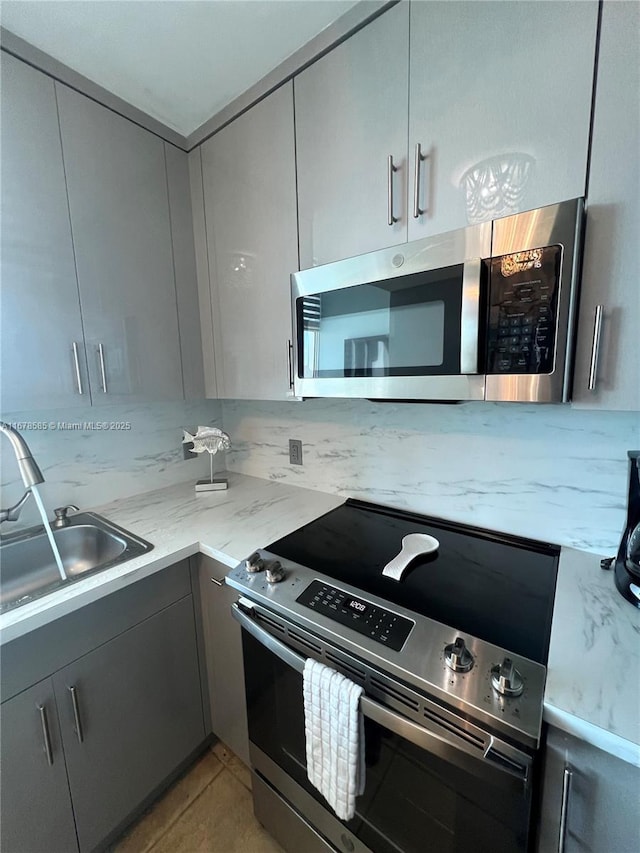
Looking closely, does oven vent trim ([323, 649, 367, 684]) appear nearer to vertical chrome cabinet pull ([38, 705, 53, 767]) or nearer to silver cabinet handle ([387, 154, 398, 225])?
vertical chrome cabinet pull ([38, 705, 53, 767])

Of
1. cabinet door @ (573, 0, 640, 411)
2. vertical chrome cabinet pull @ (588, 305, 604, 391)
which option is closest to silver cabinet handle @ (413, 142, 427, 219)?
cabinet door @ (573, 0, 640, 411)

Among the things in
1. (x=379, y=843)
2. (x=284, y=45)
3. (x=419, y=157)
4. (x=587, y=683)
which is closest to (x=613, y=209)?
(x=419, y=157)

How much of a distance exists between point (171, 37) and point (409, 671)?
5.49ft

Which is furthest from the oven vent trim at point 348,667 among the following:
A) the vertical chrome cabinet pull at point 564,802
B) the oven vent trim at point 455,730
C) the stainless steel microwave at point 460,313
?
the stainless steel microwave at point 460,313

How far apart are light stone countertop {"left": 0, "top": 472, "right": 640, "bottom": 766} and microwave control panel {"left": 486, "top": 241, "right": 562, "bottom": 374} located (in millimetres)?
544

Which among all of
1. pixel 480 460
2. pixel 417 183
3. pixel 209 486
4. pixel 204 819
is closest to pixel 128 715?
pixel 204 819

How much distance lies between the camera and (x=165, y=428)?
1683 millimetres

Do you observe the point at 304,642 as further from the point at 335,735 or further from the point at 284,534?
the point at 284,534

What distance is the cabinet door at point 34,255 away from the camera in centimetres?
98

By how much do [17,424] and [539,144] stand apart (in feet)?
5.59

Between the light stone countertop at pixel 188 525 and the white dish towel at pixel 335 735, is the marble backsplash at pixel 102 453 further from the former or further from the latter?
the white dish towel at pixel 335 735

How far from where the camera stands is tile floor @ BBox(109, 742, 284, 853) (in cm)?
112

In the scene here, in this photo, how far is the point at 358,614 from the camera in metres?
0.79

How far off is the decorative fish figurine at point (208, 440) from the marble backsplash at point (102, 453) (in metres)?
0.16
